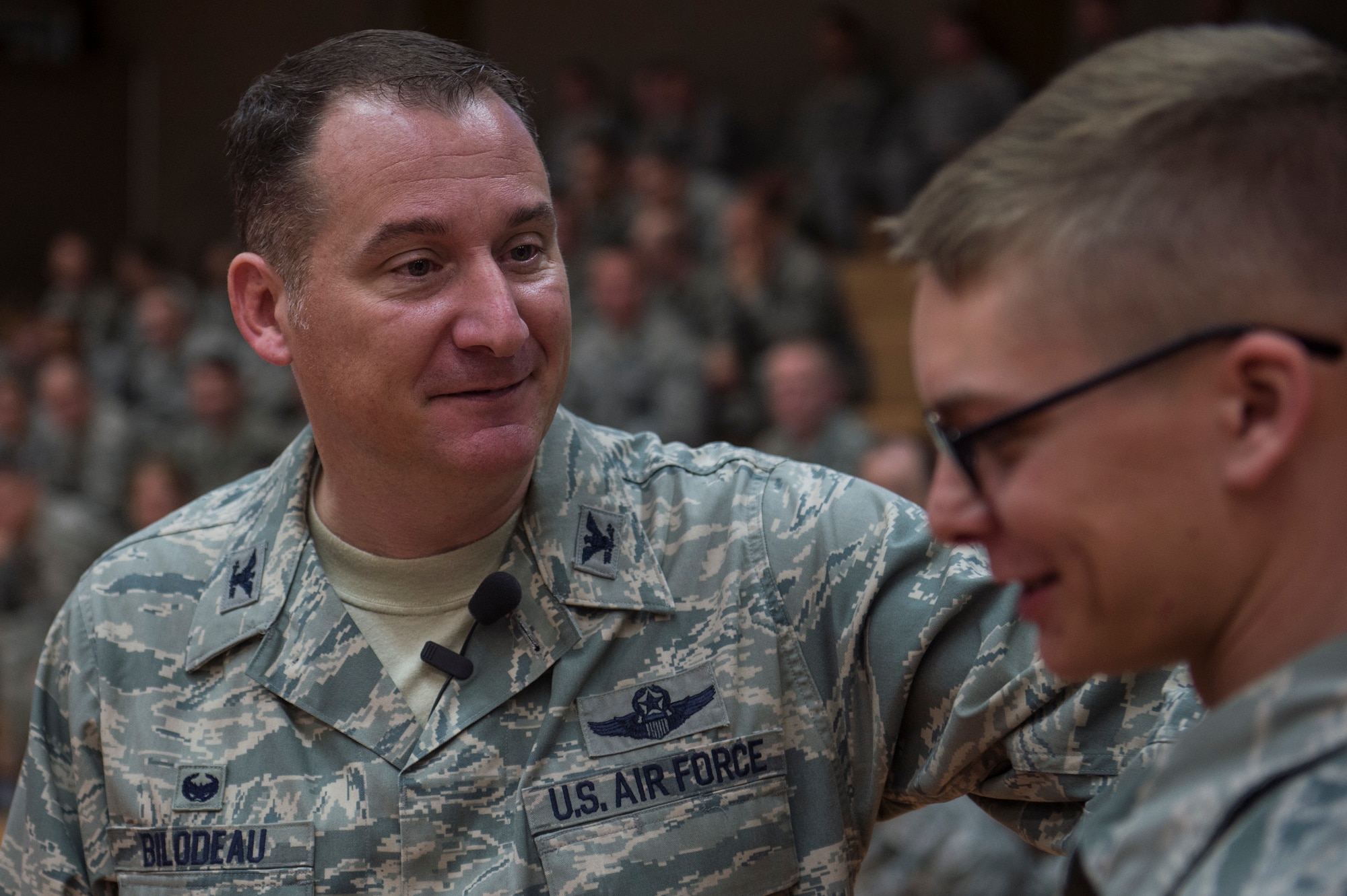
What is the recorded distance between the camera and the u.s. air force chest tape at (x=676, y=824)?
1.41 m

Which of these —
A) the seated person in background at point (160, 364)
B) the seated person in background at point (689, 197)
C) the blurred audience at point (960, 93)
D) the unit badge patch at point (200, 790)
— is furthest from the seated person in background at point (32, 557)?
the unit badge patch at point (200, 790)

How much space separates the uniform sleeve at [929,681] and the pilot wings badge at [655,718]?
0.13 meters

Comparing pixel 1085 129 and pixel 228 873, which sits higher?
pixel 1085 129

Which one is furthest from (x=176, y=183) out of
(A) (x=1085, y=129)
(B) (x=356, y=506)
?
(A) (x=1085, y=129)

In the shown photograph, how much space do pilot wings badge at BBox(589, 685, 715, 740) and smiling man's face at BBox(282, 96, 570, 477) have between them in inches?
11.5

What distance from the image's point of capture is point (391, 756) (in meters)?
1.46

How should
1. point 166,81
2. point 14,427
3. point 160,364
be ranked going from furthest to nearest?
1. point 166,81
2. point 160,364
3. point 14,427

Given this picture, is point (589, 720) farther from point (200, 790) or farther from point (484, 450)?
point (200, 790)

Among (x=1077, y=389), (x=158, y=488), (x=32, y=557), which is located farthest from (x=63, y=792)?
(x=32, y=557)

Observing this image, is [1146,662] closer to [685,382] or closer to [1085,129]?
[1085,129]

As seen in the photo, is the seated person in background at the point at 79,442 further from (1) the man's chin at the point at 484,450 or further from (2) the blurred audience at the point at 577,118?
(1) the man's chin at the point at 484,450

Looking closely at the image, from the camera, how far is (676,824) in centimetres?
142

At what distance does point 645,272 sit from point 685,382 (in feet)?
2.75

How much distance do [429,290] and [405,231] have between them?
7 cm
